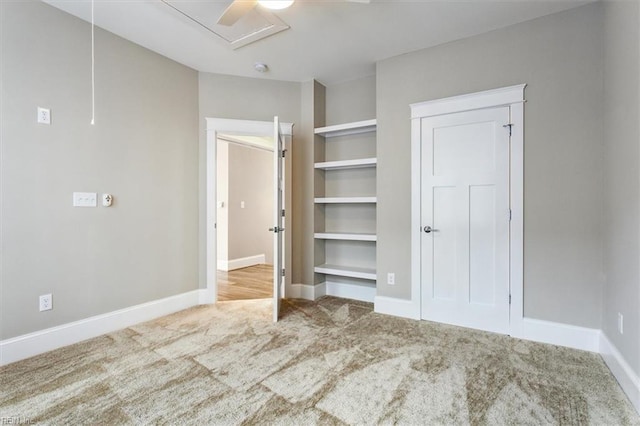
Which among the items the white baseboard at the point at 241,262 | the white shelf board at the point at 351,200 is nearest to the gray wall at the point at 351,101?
the white shelf board at the point at 351,200

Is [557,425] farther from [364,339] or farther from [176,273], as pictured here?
[176,273]

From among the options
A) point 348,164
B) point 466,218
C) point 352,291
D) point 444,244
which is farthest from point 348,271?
point 466,218

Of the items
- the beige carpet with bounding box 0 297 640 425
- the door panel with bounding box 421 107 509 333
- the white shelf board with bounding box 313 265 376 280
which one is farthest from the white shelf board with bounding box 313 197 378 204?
the beige carpet with bounding box 0 297 640 425

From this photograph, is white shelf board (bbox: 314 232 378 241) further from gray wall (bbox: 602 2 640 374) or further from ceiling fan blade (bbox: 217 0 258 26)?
ceiling fan blade (bbox: 217 0 258 26)

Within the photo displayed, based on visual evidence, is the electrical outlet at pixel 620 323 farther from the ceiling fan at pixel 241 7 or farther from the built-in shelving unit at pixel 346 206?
the ceiling fan at pixel 241 7

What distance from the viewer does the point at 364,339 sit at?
2621 millimetres

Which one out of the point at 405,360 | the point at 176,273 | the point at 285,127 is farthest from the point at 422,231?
the point at 176,273

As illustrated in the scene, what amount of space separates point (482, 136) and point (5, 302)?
13.4 feet

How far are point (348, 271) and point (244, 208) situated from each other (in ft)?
10.9

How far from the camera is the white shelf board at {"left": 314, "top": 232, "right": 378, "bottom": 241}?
3484 millimetres

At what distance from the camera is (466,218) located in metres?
2.88

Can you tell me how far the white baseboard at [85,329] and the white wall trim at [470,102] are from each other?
329cm

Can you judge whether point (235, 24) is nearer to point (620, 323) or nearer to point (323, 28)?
point (323, 28)

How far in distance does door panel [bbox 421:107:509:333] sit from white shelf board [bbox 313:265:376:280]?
2.16 feet
